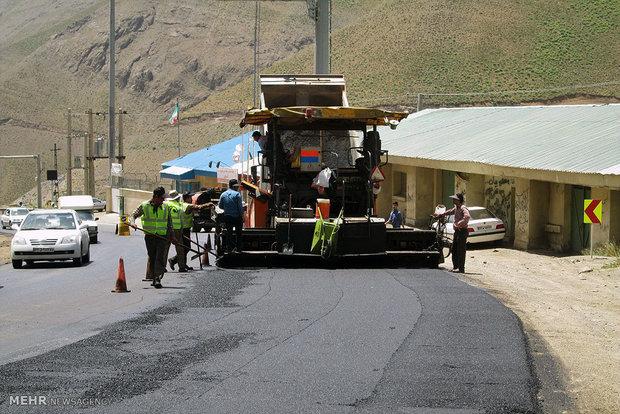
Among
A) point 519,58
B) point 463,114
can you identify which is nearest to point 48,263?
point 463,114

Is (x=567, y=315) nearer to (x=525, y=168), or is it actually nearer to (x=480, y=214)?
(x=525, y=168)

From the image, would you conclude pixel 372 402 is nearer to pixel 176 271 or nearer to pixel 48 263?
pixel 176 271

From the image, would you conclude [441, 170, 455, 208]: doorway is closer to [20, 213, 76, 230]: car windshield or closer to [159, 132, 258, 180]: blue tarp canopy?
[159, 132, 258, 180]: blue tarp canopy

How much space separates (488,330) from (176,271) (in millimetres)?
11191

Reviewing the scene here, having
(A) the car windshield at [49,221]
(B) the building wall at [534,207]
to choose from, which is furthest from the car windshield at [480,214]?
(A) the car windshield at [49,221]

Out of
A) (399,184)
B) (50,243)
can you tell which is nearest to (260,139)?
(50,243)

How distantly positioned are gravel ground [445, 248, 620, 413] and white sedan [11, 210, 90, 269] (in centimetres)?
984

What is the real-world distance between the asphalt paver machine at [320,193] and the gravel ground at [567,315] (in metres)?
2.12

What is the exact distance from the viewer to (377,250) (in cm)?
2247

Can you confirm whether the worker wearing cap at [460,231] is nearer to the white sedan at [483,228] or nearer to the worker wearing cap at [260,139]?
the worker wearing cap at [260,139]

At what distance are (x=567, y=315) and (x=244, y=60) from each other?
143 metres

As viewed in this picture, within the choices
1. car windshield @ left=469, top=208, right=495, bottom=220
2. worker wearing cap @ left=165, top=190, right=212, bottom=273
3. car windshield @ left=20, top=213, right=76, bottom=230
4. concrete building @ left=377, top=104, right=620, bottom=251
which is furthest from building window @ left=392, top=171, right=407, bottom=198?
worker wearing cap @ left=165, top=190, right=212, bottom=273

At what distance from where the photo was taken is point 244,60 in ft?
520

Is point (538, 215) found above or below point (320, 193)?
below
